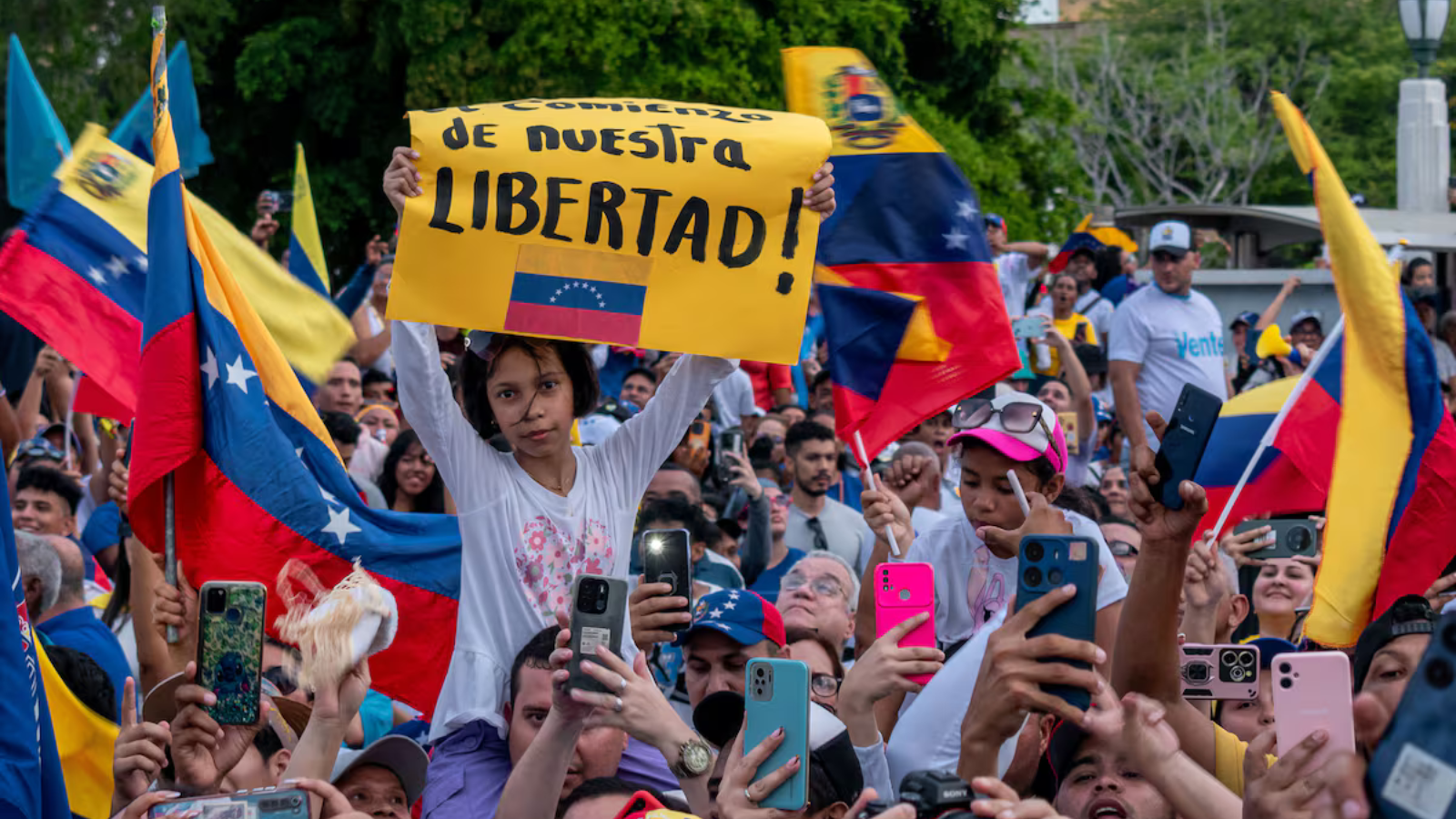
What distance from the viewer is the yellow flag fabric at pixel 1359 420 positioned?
510 cm

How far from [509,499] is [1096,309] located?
31.5 ft

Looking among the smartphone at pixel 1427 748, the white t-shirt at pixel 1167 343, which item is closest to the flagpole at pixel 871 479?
the smartphone at pixel 1427 748

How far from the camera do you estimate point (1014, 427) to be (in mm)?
4949

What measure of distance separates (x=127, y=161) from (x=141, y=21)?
15.6 m

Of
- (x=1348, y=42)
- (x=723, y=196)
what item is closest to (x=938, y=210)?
(x=723, y=196)

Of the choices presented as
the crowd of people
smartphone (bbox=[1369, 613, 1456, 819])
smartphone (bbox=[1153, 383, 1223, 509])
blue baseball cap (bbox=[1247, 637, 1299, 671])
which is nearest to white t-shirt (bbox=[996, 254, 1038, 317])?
the crowd of people

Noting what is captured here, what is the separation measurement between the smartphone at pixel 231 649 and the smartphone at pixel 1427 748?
2.20 metres

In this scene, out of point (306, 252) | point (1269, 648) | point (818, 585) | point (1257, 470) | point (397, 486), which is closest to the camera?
point (1269, 648)

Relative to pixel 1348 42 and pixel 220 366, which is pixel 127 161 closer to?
pixel 220 366

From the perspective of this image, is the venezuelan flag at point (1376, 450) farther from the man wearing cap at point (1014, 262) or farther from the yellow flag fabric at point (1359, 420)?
the man wearing cap at point (1014, 262)

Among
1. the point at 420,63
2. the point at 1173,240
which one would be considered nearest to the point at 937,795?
the point at 1173,240

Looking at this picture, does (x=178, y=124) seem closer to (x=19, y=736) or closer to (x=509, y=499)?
(x=509, y=499)

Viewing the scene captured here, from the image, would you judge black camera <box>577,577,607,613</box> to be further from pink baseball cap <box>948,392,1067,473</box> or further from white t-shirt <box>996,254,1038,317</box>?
white t-shirt <box>996,254,1038,317</box>

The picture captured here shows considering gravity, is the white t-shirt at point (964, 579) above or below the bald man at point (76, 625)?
above
